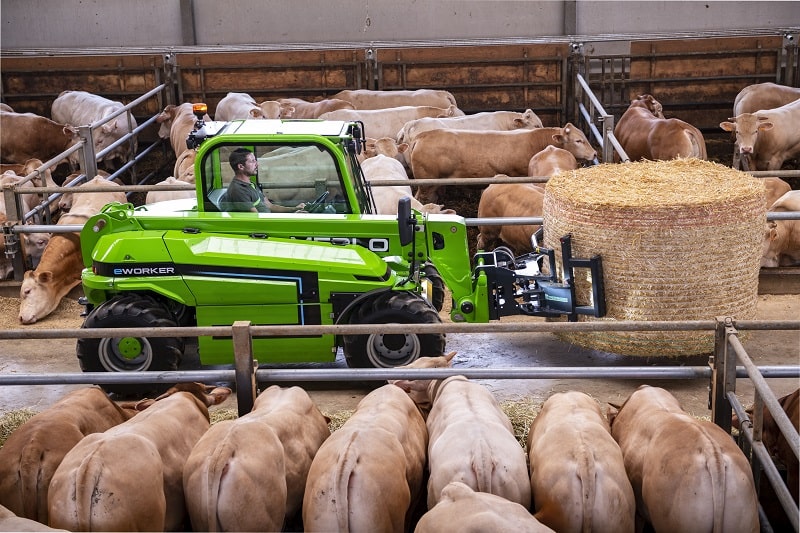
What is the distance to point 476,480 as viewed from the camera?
4.22 metres

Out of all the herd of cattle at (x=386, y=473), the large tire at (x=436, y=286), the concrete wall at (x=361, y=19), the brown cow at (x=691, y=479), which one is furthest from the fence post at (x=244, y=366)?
the concrete wall at (x=361, y=19)

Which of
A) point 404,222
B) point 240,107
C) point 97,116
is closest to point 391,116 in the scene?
point 240,107

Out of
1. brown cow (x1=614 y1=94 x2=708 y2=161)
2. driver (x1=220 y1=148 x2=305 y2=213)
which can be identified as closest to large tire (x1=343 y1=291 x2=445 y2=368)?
driver (x1=220 y1=148 x2=305 y2=213)

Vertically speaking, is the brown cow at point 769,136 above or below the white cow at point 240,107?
below

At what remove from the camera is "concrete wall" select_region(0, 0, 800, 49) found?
1950 centimetres

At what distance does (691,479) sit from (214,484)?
6.24 feet

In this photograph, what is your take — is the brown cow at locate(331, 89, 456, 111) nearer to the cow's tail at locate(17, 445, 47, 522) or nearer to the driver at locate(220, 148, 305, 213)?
the driver at locate(220, 148, 305, 213)

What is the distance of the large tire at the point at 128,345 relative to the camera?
7.28m

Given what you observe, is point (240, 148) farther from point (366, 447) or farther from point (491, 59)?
point (491, 59)

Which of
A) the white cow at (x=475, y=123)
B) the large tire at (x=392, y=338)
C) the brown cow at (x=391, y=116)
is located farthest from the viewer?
the brown cow at (x=391, y=116)

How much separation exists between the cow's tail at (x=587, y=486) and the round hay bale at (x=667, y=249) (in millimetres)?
3350

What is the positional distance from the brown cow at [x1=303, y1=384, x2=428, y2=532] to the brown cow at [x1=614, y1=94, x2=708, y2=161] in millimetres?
8808

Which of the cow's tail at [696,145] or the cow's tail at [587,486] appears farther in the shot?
the cow's tail at [696,145]

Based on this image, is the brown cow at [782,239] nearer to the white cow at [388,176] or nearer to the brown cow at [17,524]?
the white cow at [388,176]
